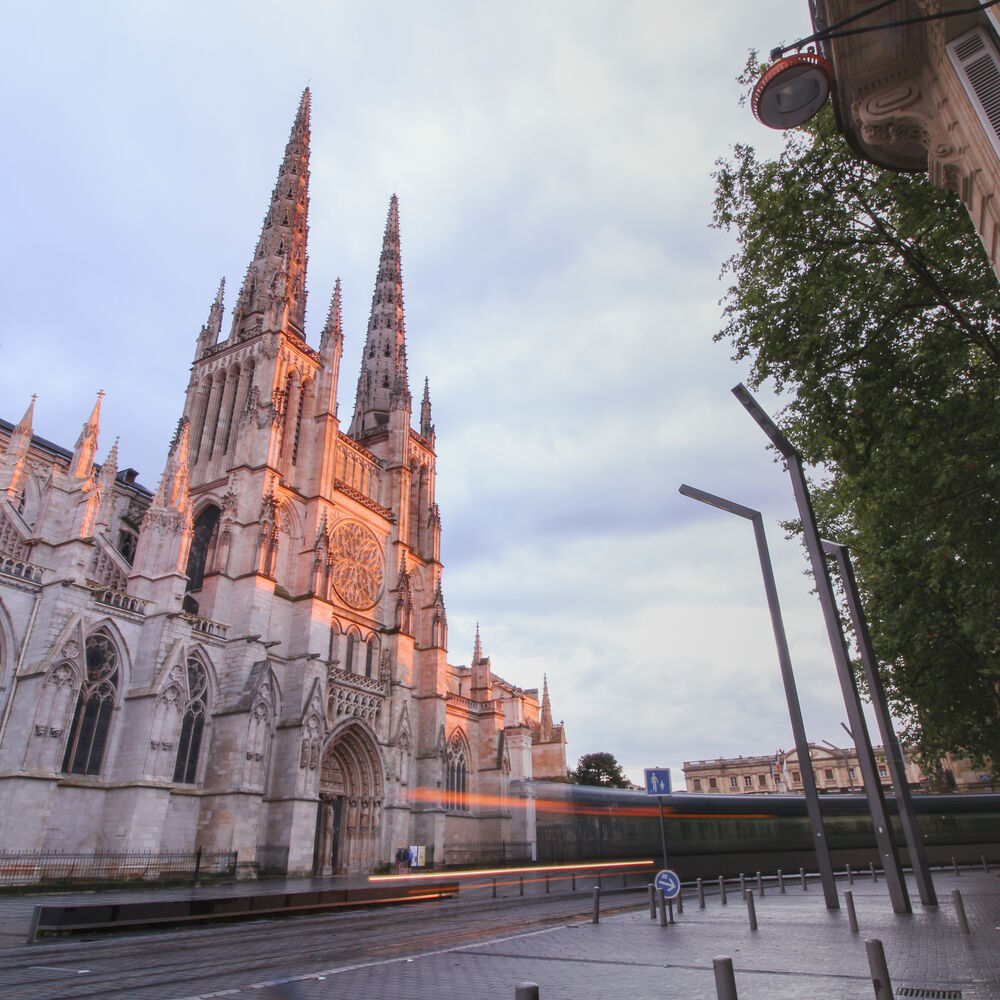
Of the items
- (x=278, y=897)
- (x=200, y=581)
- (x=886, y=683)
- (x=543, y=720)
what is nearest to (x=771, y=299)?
(x=886, y=683)

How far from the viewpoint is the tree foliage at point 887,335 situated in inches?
428

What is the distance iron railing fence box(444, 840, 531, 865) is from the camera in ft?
104

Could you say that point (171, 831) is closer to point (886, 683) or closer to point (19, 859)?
point (19, 859)

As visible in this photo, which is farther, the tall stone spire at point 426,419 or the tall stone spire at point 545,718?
the tall stone spire at point 545,718

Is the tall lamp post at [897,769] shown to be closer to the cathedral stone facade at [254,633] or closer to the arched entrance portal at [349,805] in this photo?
the cathedral stone facade at [254,633]

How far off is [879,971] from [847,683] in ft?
24.4

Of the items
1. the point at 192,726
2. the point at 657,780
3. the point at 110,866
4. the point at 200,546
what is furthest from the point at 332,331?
the point at 657,780

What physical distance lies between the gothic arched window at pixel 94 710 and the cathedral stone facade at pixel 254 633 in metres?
0.06

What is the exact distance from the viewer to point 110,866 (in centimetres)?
1911

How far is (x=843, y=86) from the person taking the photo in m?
7.18

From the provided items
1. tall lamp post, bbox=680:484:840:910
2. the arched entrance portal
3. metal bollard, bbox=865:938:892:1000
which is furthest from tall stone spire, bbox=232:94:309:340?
metal bollard, bbox=865:938:892:1000

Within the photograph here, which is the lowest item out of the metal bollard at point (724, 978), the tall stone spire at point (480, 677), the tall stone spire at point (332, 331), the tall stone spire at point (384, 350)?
the metal bollard at point (724, 978)

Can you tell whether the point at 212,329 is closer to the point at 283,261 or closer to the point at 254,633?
the point at 283,261

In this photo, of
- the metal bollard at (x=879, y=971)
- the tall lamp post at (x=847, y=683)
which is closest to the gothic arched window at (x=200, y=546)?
the tall lamp post at (x=847, y=683)
